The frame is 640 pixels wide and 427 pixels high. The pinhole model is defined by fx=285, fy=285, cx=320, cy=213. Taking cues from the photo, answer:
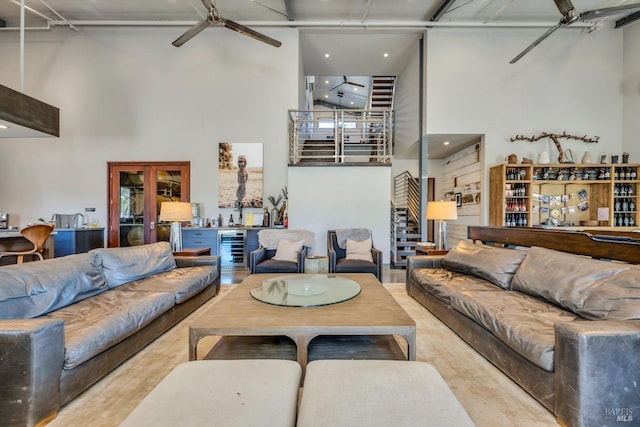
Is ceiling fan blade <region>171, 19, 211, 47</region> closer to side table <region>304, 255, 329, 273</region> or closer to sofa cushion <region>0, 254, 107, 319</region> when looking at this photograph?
sofa cushion <region>0, 254, 107, 319</region>

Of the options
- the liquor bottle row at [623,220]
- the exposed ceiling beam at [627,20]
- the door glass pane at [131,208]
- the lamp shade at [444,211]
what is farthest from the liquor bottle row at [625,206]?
the door glass pane at [131,208]

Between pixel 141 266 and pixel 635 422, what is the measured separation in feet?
13.2

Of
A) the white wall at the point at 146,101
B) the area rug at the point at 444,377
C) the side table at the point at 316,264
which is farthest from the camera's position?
the white wall at the point at 146,101

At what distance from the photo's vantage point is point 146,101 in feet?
20.3

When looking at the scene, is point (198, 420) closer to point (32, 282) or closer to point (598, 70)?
point (32, 282)

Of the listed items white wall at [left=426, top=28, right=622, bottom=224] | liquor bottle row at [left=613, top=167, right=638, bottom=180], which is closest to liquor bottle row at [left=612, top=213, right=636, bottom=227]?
liquor bottle row at [left=613, top=167, right=638, bottom=180]

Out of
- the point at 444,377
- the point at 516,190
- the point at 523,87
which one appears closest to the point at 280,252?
the point at 444,377

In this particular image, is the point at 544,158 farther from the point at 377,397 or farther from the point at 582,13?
the point at 377,397

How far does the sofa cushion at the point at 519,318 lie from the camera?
1655 mm

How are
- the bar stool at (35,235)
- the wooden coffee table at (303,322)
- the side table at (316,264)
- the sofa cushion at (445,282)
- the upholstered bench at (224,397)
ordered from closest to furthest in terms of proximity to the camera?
the upholstered bench at (224,397), the wooden coffee table at (303,322), the sofa cushion at (445,282), the side table at (316,264), the bar stool at (35,235)

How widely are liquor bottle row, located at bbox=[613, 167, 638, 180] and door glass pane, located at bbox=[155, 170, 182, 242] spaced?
8.86 m

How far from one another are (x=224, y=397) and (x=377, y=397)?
610mm

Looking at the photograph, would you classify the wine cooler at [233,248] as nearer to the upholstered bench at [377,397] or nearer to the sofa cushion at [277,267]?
the sofa cushion at [277,267]

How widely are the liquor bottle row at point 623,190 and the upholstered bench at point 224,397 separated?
7.32 meters
